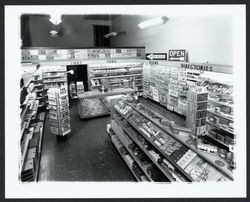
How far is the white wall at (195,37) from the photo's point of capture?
7047 mm

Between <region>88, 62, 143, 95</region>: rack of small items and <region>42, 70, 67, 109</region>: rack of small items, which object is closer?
<region>42, 70, 67, 109</region>: rack of small items

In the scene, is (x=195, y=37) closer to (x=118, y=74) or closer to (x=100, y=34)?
(x=118, y=74)

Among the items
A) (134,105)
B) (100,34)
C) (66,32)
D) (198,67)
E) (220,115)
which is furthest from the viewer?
(100,34)

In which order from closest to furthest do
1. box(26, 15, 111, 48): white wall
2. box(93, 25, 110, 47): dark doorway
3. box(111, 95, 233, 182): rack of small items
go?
box(111, 95, 233, 182): rack of small items < box(26, 15, 111, 48): white wall < box(93, 25, 110, 47): dark doorway

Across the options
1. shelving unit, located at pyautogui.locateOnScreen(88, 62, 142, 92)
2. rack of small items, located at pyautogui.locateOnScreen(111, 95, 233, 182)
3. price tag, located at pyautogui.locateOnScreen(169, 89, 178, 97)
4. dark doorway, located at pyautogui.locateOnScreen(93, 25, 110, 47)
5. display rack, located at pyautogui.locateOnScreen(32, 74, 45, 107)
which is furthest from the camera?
dark doorway, located at pyautogui.locateOnScreen(93, 25, 110, 47)

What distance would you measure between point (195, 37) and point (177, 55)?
4.18 feet

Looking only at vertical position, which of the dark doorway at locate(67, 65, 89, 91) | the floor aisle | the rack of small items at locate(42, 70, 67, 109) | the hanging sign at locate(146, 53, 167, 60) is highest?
the hanging sign at locate(146, 53, 167, 60)

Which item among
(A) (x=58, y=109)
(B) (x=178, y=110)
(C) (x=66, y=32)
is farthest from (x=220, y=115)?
(C) (x=66, y=32)

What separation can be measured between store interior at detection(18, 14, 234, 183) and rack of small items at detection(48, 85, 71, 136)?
36mm

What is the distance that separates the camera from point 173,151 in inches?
137

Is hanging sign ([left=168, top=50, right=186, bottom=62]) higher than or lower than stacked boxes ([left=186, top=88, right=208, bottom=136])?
higher

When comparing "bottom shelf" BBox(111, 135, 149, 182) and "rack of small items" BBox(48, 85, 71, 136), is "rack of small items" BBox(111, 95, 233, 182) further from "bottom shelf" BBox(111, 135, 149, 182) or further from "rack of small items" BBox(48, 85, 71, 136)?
"rack of small items" BBox(48, 85, 71, 136)

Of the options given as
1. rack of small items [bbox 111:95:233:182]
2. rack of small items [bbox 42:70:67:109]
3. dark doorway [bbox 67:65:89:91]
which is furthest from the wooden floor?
dark doorway [bbox 67:65:89:91]

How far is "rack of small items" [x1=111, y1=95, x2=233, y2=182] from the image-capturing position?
2.82 metres
